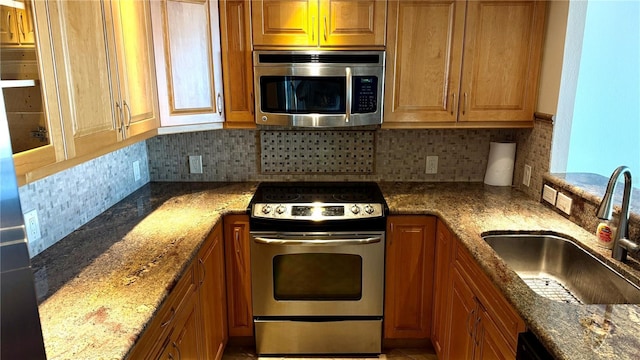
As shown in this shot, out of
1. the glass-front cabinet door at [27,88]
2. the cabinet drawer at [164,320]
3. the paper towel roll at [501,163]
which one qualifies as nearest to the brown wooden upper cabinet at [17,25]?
the glass-front cabinet door at [27,88]

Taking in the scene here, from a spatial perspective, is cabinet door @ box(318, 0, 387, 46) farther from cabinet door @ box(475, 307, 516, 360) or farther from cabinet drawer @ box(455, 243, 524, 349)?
cabinet door @ box(475, 307, 516, 360)

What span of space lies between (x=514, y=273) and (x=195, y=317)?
4.30 feet

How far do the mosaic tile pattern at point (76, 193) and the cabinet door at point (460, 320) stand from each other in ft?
5.82

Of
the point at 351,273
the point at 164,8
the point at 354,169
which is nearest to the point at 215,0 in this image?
the point at 164,8

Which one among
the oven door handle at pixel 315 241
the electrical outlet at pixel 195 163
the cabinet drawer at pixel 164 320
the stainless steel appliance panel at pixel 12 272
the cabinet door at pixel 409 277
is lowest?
the cabinet door at pixel 409 277

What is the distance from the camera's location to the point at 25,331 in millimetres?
697

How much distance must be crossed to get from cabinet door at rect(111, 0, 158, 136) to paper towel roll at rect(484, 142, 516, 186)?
2.01 meters

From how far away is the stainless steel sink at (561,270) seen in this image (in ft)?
5.22

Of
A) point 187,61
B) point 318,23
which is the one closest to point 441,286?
point 318,23

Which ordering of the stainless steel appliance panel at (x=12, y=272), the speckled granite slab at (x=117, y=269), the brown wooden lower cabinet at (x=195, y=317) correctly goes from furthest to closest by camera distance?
the brown wooden lower cabinet at (x=195, y=317) → the speckled granite slab at (x=117, y=269) → the stainless steel appliance panel at (x=12, y=272)

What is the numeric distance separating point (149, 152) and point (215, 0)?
1.10m

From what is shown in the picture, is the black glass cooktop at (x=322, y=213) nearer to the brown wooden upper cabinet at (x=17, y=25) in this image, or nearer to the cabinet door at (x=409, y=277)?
the cabinet door at (x=409, y=277)

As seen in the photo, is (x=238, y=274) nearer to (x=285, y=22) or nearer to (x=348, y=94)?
(x=348, y=94)

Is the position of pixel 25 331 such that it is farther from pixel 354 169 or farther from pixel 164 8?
pixel 354 169
